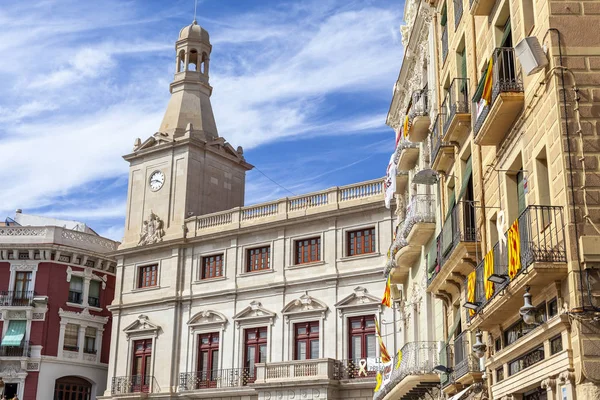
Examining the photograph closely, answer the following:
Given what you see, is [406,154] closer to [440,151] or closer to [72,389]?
[440,151]

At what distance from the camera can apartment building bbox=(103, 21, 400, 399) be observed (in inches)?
1475

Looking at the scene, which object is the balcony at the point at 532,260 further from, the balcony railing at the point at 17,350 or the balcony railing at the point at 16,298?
the balcony railing at the point at 16,298

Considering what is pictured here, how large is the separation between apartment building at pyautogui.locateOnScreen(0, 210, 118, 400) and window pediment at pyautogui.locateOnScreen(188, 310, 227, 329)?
955 cm

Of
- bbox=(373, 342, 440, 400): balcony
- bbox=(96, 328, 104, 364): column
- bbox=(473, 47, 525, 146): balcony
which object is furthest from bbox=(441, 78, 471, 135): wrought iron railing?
bbox=(96, 328, 104, 364): column

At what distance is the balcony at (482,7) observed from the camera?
17.2 metres

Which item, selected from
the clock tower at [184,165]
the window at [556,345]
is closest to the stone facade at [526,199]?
the window at [556,345]

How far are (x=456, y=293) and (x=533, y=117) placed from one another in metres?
7.18

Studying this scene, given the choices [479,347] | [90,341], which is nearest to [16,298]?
[90,341]

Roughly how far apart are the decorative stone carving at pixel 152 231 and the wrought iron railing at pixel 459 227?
26561 millimetres

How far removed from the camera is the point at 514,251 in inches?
539

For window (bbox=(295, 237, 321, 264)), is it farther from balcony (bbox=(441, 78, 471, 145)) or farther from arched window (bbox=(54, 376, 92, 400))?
balcony (bbox=(441, 78, 471, 145))

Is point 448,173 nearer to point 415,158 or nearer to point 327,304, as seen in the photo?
point 415,158

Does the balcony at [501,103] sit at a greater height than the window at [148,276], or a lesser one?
lesser

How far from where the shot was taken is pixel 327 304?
3853cm
